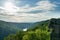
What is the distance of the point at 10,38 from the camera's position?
16047mm

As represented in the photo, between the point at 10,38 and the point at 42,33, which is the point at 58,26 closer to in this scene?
the point at 42,33

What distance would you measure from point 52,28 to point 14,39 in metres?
7.50

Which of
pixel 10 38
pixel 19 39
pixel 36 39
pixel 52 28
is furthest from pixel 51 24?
pixel 10 38

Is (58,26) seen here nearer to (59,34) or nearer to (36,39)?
(59,34)

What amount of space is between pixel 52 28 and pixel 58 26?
0.79ft

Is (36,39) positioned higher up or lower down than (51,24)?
lower down

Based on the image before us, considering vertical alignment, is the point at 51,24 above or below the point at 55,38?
above

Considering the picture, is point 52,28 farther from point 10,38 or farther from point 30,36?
point 10,38

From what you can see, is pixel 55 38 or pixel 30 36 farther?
Answer: pixel 30 36

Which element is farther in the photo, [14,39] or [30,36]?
[14,39]

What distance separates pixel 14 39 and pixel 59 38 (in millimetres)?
7434

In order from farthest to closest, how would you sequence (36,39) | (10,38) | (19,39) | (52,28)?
1. (10,38)
2. (19,39)
3. (36,39)
4. (52,28)

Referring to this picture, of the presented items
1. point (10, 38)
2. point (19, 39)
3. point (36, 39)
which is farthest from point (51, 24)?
point (10, 38)

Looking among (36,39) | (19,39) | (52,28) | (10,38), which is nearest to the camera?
(52,28)
